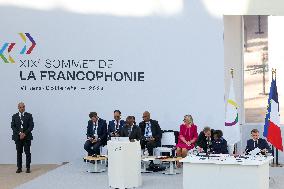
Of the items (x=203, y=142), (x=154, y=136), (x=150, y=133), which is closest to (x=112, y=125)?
(x=150, y=133)

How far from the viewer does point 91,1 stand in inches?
540

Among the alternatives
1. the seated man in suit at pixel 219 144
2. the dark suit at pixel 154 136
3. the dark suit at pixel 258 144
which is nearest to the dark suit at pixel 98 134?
the dark suit at pixel 154 136

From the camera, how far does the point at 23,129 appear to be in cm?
1275

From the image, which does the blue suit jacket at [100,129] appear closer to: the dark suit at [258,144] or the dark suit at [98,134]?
the dark suit at [98,134]

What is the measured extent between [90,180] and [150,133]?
7.05 feet

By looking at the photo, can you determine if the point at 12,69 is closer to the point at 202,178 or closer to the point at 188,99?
the point at 188,99

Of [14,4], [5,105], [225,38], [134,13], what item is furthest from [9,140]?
[225,38]

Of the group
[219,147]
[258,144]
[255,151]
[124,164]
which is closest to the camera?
[124,164]

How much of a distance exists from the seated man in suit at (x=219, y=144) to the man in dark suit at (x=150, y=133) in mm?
1468

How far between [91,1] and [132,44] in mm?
1359

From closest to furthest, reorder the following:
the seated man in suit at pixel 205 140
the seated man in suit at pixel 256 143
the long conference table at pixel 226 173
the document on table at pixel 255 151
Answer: the long conference table at pixel 226 173 < the document on table at pixel 255 151 < the seated man in suit at pixel 256 143 < the seated man in suit at pixel 205 140

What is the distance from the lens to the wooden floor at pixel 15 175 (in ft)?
36.8

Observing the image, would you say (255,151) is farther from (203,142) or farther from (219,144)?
(203,142)

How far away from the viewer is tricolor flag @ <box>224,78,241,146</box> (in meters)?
12.3
